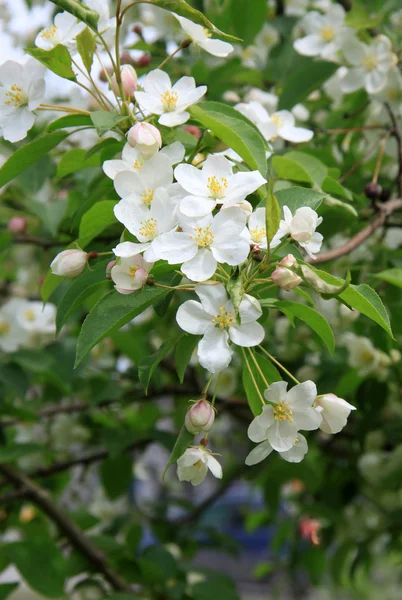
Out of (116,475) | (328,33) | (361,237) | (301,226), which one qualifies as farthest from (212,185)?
(116,475)

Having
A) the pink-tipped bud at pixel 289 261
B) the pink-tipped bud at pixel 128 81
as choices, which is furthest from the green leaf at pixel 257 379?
the pink-tipped bud at pixel 128 81

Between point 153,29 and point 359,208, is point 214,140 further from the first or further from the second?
point 153,29

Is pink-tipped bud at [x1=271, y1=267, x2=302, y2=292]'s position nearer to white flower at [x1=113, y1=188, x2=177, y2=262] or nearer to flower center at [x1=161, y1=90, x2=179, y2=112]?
white flower at [x1=113, y1=188, x2=177, y2=262]

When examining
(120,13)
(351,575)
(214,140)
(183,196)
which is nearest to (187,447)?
(183,196)

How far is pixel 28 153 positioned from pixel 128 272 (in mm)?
272

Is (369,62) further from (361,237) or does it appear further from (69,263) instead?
(69,263)

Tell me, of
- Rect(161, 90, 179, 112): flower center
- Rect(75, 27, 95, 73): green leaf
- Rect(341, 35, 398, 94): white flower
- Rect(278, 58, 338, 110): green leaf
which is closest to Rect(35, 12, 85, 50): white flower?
Rect(75, 27, 95, 73): green leaf

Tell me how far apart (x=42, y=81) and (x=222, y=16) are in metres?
0.89

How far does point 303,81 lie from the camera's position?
60.0 inches

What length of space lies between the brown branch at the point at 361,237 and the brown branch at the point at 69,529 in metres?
1.13

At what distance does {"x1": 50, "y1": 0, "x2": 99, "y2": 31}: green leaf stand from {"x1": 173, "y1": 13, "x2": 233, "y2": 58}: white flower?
18 cm

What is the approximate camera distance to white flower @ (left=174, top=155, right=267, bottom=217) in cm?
78

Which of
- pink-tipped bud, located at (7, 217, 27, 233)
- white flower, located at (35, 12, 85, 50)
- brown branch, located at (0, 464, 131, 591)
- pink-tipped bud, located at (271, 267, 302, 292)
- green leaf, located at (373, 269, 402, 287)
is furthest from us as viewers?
brown branch, located at (0, 464, 131, 591)

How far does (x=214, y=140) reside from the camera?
3.28 feet
